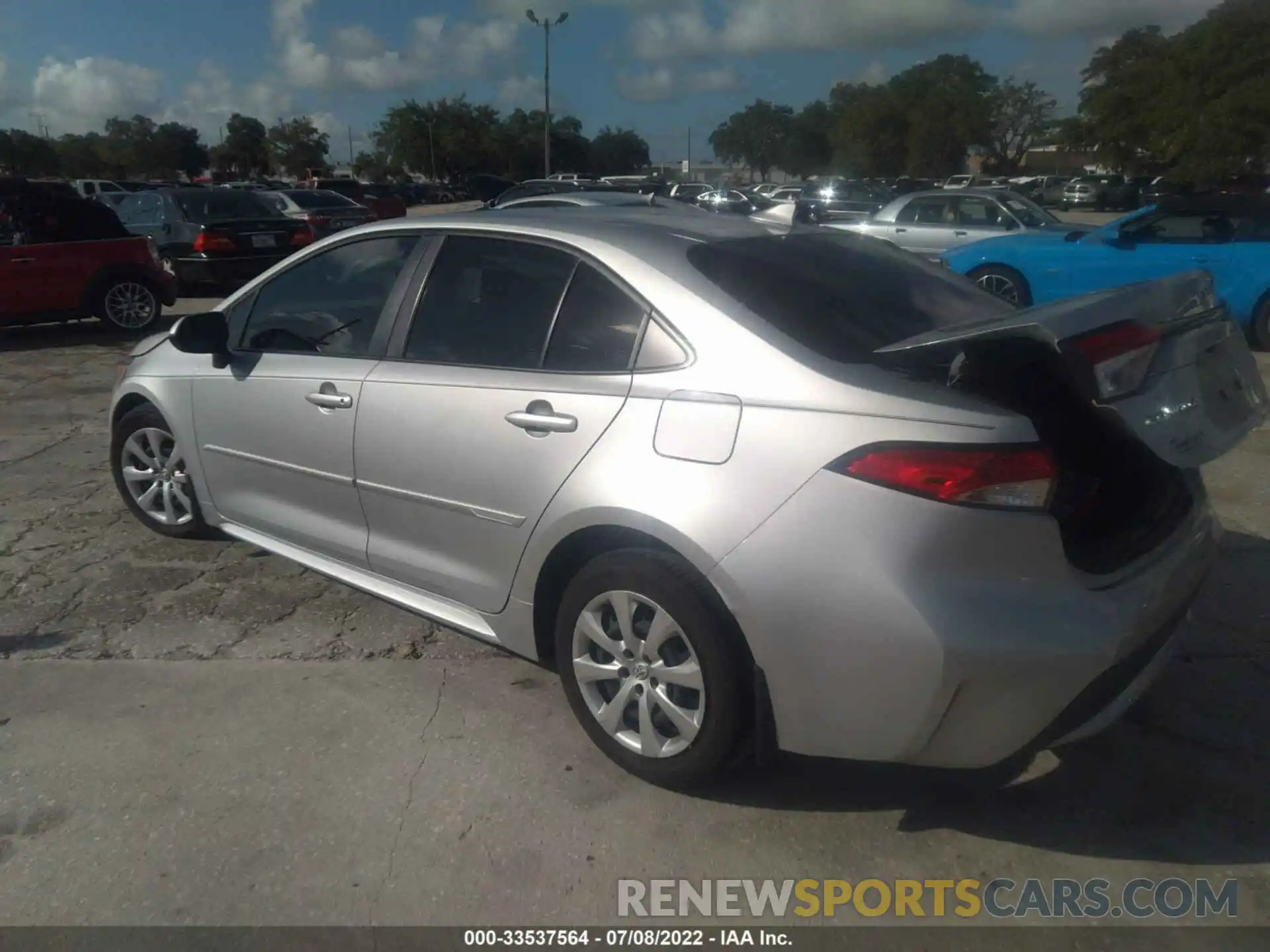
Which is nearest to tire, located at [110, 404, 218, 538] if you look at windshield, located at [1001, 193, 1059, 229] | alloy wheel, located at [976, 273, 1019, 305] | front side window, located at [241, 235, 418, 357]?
front side window, located at [241, 235, 418, 357]

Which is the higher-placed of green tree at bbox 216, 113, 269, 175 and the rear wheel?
the rear wheel

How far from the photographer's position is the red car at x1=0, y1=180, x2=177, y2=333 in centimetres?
1090

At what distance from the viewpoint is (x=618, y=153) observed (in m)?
91.0

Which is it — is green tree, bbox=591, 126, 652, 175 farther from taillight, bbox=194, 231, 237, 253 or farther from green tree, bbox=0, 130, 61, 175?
taillight, bbox=194, 231, 237, 253

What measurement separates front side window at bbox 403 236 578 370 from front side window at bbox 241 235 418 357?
242 millimetres

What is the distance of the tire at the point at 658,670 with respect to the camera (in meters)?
2.74

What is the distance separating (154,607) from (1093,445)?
3714 millimetres

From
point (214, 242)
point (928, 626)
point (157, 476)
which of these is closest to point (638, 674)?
point (928, 626)

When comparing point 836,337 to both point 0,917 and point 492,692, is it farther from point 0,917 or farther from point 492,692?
point 0,917

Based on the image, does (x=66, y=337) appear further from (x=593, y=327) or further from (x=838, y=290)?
(x=838, y=290)

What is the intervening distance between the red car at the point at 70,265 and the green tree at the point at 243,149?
79.1 m

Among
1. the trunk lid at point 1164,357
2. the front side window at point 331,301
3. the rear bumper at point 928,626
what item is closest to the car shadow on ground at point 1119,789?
the rear bumper at point 928,626

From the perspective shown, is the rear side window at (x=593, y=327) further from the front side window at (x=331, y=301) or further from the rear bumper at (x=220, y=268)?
the rear bumper at (x=220, y=268)
